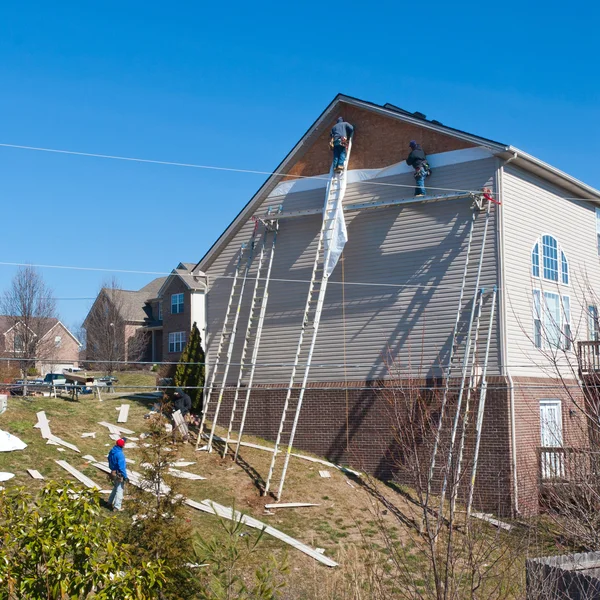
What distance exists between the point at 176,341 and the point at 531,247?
36.2m

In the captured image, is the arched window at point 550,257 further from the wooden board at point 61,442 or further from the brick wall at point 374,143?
the wooden board at point 61,442


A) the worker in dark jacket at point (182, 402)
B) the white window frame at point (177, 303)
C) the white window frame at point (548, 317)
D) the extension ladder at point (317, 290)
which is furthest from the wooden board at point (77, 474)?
the white window frame at point (177, 303)

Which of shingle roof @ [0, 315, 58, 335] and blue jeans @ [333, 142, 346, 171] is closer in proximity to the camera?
blue jeans @ [333, 142, 346, 171]

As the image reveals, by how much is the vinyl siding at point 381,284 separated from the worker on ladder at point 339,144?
851mm

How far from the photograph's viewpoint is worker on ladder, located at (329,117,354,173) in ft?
78.3

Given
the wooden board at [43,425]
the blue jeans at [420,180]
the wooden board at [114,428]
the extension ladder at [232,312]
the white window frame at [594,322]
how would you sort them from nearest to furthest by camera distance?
the white window frame at [594,322]
the wooden board at [43,425]
the blue jeans at [420,180]
the wooden board at [114,428]
the extension ladder at [232,312]

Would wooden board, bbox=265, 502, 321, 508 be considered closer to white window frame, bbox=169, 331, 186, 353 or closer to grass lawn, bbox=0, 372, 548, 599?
grass lawn, bbox=0, 372, 548, 599

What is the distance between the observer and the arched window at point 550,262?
76.0ft

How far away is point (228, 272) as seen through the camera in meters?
26.6

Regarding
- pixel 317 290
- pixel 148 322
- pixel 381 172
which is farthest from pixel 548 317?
pixel 148 322

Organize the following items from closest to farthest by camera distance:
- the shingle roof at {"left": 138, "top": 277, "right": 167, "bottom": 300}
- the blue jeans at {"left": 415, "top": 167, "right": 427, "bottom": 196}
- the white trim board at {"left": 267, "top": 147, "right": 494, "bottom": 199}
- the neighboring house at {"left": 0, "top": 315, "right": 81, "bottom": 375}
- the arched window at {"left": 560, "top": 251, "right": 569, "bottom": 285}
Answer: the white trim board at {"left": 267, "top": 147, "right": 494, "bottom": 199}
the blue jeans at {"left": 415, "top": 167, "right": 427, "bottom": 196}
the arched window at {"left": 560, "top": 251, "right": 569, "bottom": 285}
the neighboring house at {"left": 0, "top": 315, "right": 81, "bottom": 375}
the shingle roof at {"left": 138, "top": 277, "right": 167, "bottom": 300}

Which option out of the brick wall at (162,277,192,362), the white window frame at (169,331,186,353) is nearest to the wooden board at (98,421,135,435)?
the brick wall at (162,277,192,362)

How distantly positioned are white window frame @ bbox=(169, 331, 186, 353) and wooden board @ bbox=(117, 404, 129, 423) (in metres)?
29.0

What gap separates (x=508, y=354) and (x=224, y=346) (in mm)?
9256
